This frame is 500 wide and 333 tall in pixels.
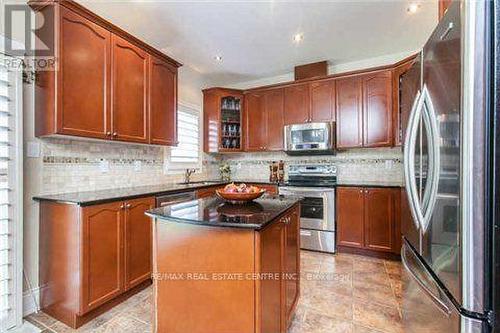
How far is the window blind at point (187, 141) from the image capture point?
3674 mm

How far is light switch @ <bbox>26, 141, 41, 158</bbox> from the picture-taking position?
1991 mm

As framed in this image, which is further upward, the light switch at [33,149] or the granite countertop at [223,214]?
the light switch at [33,149]

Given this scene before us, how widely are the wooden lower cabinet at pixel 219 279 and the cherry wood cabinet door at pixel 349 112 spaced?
2.54m

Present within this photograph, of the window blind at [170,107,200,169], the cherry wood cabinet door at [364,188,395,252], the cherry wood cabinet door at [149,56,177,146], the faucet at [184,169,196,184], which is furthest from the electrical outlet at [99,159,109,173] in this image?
the cherry wood cabinet door at [364,188,395,252]

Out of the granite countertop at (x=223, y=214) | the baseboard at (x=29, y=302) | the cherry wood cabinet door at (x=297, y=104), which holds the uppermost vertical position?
the cherry wood cabinet door at (x=297, y=104)

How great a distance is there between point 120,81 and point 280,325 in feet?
8.12

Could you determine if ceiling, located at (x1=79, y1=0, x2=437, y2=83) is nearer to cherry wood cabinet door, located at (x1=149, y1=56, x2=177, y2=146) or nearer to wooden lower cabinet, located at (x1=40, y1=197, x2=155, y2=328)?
cherry wood cabinet door, located at (x1=149, y1=56, x2=177, y2=146)

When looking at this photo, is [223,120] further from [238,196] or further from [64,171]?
[238,196]

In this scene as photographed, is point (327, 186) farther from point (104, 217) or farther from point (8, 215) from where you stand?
point (8, 215)

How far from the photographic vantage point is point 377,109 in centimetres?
340

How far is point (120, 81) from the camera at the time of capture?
241 cm

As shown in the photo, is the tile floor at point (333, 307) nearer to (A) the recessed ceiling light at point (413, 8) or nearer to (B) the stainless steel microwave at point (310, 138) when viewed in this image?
(B) the stainless steel microwave at point (310, 138)

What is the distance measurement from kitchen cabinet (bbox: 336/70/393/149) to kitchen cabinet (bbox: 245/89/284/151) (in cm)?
93

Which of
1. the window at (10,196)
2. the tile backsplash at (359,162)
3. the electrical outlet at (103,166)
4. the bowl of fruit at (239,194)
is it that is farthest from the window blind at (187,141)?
the bowl of fruit at (239,194)
